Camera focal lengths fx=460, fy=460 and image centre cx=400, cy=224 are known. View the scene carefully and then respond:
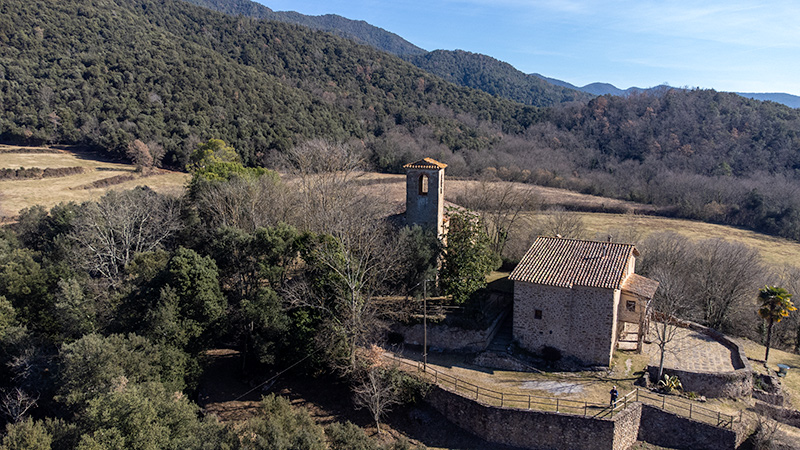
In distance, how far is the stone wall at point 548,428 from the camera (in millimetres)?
17500

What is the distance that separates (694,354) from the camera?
22.6 metres

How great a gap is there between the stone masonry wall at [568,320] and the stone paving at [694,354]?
2887 millimetres

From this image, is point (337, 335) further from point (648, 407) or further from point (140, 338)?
Answer: point (648, 407)

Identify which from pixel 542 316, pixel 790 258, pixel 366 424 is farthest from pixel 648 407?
pixel 790 258

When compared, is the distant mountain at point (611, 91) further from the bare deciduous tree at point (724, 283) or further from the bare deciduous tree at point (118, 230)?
the bare deciduous tree at point (118, 230)

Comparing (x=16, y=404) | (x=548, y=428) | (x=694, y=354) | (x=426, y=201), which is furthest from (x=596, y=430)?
(x=16, y=404)

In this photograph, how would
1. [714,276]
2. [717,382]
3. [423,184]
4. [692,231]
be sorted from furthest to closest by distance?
[692,231]
[714,276]
[423,184]
[717,382]

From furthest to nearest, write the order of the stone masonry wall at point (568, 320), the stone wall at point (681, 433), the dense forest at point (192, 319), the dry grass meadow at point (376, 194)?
the dry grass meadow at point (376, 194)
the stone masonry wall at point (568, 320)
the stone wall at point (681, 433)
the dense forest at point (192, 319)

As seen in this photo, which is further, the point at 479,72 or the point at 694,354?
the point at 479,72

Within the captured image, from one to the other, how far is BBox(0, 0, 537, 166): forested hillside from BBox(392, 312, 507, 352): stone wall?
35.1 metres

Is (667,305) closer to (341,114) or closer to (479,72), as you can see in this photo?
(341,114)

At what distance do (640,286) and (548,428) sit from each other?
8.98 metres

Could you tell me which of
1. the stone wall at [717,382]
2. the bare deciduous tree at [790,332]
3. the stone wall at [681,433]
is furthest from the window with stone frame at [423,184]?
the bare deciduous tree at [790,332]

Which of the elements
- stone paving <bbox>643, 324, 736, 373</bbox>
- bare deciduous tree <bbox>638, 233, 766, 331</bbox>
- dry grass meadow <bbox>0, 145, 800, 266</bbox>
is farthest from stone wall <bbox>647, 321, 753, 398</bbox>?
dry grass meadow <bbox>0, 145, 800, 266</bbox>
